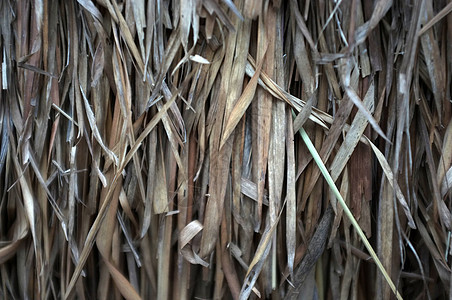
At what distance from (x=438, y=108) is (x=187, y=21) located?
13.3 inches

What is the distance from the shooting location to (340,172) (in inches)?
25.4

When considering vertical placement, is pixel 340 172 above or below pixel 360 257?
above

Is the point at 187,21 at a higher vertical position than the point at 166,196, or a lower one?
higher

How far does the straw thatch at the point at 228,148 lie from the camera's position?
2.06ft

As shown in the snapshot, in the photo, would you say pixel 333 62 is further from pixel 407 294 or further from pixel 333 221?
pixel 407 294

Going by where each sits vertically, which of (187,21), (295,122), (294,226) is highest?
(187,21)

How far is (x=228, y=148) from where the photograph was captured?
0.65 meters

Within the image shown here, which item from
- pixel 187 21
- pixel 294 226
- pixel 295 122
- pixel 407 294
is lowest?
pixel 407 294

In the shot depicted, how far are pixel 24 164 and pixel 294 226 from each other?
367 millimetres

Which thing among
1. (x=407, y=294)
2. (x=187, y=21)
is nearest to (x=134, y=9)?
(x=187, y=21)

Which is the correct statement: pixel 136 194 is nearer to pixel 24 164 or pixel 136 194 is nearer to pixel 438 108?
pixel 24 164

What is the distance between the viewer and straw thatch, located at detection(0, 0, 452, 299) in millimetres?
629

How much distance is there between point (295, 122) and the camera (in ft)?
2.10

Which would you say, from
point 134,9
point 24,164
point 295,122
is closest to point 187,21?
point 134,9
